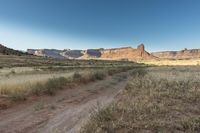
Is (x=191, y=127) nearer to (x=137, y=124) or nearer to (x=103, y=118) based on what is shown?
(x=137, y=124)

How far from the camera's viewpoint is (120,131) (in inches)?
220

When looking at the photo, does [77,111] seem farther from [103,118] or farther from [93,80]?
[93,80]

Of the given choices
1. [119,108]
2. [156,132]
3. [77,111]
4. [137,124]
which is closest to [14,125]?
[77,111]

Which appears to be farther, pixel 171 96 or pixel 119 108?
pixel 171 96

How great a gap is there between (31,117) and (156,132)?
4.75m

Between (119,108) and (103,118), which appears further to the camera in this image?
(119,108)

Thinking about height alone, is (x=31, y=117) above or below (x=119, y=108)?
below

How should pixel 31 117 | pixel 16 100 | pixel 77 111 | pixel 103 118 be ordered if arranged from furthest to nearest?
pixel 16 100 → pixel 77 111 → pixel 31 117 → pixel 103 118

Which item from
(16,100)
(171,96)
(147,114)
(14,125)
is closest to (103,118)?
(147,114)

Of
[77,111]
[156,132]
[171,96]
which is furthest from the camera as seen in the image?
[171,96]

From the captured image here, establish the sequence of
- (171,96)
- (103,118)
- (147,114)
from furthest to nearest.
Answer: (171,96)
(147,114)
(103,118)

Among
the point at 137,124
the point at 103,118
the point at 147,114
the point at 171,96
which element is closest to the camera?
the point at 137,124

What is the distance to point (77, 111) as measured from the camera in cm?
891

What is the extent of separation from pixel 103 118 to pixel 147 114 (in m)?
1.44
